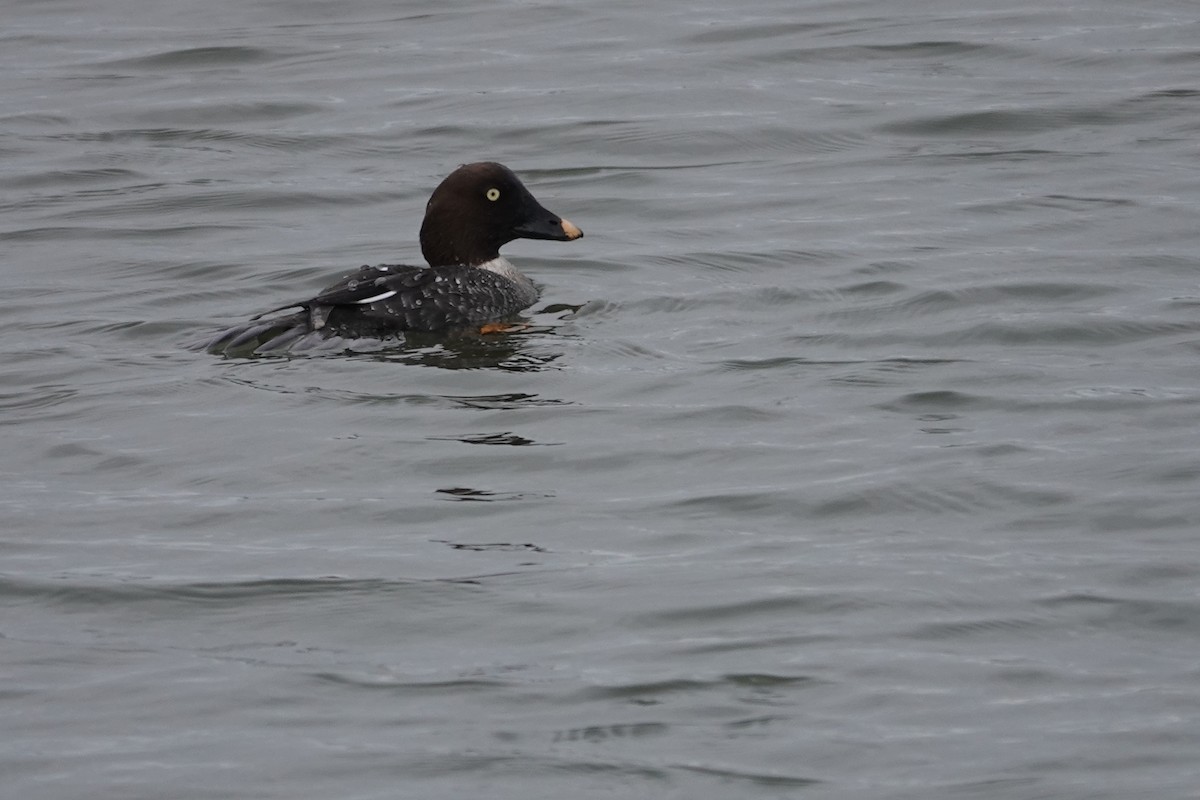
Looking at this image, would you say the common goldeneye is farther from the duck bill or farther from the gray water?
the gray water

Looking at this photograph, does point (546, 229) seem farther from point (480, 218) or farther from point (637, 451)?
point (637, 451)

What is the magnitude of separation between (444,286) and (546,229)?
1005 millimetres

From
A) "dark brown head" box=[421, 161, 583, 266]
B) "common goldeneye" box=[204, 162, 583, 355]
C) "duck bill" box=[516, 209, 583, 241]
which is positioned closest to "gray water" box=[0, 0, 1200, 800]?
"common goldeneye" box=[204, 162, 583, 355]

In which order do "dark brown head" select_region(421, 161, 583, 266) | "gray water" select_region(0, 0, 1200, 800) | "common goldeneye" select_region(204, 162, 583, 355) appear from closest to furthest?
"gray water" select_region(0, 0, 1200, 800)
"common goldeneye" select_region(204, 162, 583, 355)
"dark brown head" select_region(421, 161, 583, 266)

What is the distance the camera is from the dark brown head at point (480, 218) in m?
10.4

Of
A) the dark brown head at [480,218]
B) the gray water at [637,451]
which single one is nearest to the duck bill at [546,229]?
the dark brown head at [480,218]

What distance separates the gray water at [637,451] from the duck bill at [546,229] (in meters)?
0.32

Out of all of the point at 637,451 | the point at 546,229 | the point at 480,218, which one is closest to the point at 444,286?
the point at 480,218

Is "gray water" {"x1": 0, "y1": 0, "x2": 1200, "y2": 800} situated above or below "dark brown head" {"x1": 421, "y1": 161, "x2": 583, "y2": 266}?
below

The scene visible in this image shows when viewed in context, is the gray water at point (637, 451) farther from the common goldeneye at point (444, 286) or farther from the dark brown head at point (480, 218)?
the dark brown head at point (480, 218)

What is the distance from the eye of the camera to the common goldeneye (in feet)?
30.1

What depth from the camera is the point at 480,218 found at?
34.3 feet

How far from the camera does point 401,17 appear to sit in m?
18.2

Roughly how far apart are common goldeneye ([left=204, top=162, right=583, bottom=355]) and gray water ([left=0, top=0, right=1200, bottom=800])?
0.22 m
